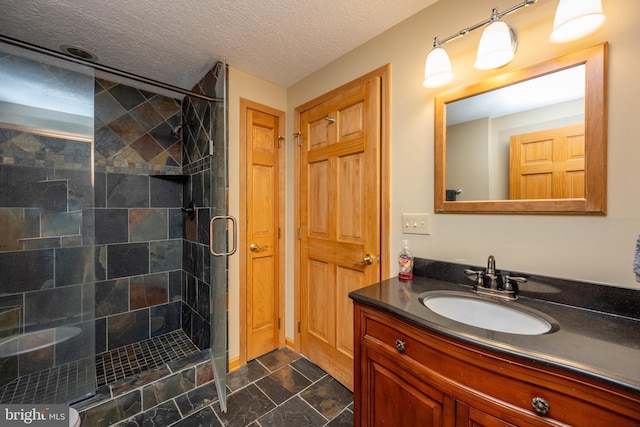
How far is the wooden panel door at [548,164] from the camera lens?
966mm

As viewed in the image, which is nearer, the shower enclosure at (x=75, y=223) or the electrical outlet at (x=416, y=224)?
the electrical outlet at (x=416, y=224)

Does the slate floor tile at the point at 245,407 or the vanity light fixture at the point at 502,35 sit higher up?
the vanity light fixture at the point at 502,35

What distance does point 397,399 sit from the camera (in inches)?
38.8

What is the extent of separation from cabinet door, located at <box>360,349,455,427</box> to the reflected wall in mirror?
81cm

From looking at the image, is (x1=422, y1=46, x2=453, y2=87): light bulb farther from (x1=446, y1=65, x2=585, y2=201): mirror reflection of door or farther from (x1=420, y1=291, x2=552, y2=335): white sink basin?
(x1=420, y1=291, x2=552, y2=335): white sink basin

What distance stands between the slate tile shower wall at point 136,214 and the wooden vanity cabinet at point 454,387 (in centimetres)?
217

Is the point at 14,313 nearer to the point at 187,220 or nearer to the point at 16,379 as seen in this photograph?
the point at 16,379

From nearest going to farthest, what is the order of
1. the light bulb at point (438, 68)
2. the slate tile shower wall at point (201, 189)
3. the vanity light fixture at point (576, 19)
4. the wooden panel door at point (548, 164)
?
the vanity light fixture at point (576, 19), the wooden panel door at point (548, 164), the light bulb at point (438, 68), the slate tile shower wall at point (201, 189)

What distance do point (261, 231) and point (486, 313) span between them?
5.49 ft

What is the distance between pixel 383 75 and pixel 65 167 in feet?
7.72

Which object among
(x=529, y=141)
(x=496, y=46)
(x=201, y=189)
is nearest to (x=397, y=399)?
(x=529, y=141)

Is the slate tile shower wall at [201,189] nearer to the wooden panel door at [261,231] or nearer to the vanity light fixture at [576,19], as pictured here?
the wooden panel door at [261,231]

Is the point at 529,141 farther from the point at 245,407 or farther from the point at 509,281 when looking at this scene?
the point at 245,407

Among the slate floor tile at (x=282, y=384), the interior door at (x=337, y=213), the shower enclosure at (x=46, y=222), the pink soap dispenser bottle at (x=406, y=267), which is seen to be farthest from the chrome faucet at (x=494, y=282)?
the shower enclosure at (x=46, y=222)
